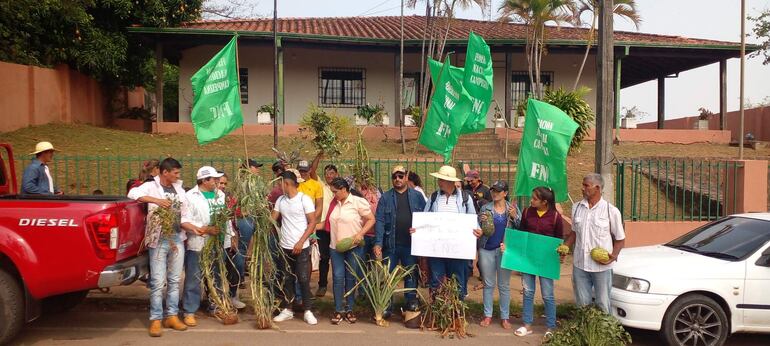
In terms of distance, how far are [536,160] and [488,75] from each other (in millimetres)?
1908

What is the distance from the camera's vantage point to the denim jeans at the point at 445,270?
6430 mm

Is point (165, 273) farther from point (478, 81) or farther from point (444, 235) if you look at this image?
point (478, 81)

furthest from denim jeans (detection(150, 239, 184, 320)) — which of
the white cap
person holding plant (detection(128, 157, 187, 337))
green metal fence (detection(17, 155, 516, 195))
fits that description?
green metal fence (detection(17, 155, 516, 195))

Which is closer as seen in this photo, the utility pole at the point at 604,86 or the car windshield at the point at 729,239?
Answer: the car windshield at the point at 729,239

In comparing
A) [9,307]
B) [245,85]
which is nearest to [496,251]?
[9,307]

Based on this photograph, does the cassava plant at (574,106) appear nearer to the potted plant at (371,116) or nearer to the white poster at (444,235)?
the potted plant at (371,116)

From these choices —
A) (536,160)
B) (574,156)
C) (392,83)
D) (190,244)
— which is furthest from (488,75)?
(392,83)

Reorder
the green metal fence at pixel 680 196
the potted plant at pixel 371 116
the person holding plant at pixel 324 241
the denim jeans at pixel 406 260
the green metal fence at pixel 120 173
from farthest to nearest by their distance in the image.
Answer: the potted plant at pixel 371 116, the green metal fence at pixel 120 173, the green metal fence at pixel 680 196, the person holding plant at pixel 324 241, the denim jeans at pixel 406 260

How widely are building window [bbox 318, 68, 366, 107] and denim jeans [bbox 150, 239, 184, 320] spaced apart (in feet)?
48.7

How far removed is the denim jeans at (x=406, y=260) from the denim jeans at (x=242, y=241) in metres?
1.63

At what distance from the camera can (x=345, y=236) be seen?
250 inches

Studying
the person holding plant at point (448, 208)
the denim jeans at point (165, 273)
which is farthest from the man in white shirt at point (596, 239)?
the denim jeans at point (165, 273)

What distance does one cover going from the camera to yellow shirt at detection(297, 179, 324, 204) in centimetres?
731

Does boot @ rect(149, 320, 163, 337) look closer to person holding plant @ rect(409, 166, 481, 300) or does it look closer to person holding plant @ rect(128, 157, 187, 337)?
person holding plant @ rect(128, 157, 187, 337)
